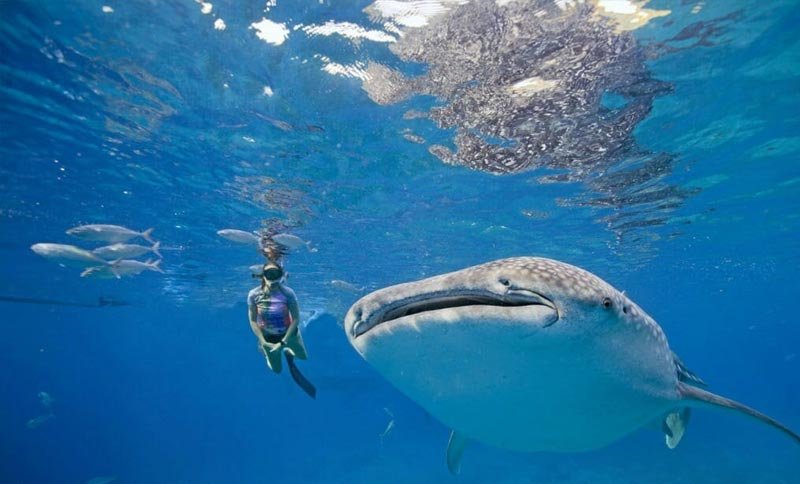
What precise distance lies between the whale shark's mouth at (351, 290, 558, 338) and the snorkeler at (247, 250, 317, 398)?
3.32 metres

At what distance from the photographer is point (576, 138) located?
1115cm

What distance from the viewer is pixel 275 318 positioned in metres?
5.70

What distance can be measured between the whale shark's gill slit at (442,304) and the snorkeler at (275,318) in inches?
136

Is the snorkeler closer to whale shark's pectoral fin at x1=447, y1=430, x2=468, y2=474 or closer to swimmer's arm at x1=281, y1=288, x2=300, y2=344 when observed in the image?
swimmer's arm at x1=281, y1=288, x2=300, y2=344

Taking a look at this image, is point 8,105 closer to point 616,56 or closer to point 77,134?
point 77,134

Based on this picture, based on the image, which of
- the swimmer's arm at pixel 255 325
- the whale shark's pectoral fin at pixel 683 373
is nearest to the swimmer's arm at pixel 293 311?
the swimmer's arm at pixel 255 325

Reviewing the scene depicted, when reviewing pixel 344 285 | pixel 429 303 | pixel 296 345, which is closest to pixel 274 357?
pixel 296 345

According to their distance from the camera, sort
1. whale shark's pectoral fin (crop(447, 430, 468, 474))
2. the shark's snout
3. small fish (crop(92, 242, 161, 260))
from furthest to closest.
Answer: small fish (crop(92, 242, 161, 260))
whale shark's pectoral fin (crop(447, 430, 468, 474))
the shark's snout

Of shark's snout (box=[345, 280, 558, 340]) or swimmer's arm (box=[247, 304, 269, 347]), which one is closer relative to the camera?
shark's snout (box=[345, 280, 558, 340])

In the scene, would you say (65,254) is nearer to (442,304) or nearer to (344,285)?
(344,285)

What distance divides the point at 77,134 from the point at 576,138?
1221cm

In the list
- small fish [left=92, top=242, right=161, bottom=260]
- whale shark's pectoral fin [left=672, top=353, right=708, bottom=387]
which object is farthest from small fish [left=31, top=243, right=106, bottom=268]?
whale shark's pectoral fin [left=672, top=353, right=708, bottom=387]

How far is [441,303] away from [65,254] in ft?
32.8

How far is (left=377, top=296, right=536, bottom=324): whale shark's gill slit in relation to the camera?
223 cm
